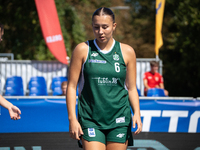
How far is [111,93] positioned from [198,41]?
1492cm

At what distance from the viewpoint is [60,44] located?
11.7 meters

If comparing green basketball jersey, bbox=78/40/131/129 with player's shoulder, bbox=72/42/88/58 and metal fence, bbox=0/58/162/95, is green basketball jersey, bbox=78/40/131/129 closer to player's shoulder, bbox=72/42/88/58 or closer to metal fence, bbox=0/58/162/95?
player's shoulder, bbox=72/42/88/58

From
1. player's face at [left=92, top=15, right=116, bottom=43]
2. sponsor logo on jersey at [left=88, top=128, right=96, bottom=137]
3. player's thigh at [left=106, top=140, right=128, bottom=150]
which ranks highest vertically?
player's face at [left=92, top=15, right=116, bottom=43]

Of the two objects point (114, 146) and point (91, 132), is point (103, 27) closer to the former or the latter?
point (91, 132)

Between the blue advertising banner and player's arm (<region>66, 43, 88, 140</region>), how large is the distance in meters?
2.41

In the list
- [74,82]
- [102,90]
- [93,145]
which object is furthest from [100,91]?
[93,145]

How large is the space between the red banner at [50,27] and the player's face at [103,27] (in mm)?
8786

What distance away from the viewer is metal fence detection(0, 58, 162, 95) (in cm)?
1109

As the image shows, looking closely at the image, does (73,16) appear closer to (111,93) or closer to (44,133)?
(44,133)

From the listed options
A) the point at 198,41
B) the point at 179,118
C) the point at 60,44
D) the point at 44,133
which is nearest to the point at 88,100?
the point at 44,133

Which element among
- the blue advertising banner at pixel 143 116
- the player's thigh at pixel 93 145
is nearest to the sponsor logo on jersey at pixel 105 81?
the player's thigh at pixel 93 145

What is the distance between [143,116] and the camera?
5113 mm

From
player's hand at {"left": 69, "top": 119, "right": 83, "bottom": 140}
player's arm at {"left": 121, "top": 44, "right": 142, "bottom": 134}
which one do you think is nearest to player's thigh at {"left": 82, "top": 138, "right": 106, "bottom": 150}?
player's hand at {"left": 69, "top": 119, "right": 83, "bottom": 140}

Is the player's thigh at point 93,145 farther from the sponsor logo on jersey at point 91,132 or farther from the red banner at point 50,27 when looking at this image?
the red banner at point 50,27
